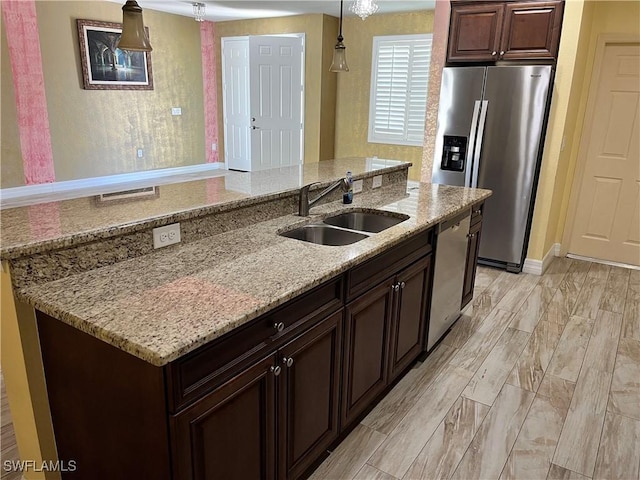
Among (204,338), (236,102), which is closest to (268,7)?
(236,102)

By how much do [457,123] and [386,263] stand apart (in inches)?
102

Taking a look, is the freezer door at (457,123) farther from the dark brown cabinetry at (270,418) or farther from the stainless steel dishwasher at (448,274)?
the dark brown cabinetry at (270,418)

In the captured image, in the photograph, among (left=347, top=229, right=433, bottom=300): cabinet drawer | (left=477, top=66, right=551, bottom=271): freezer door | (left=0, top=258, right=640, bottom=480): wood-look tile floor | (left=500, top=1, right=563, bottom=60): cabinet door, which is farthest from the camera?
(left=477, top=66, right=551, bottom=271): freezer door

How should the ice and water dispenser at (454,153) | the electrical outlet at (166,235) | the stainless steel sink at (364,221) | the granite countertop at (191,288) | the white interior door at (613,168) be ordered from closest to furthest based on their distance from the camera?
the granite countertop at (191,288) → the electrical outlet at (166,235) → the stainless steel sink at (364,221) → the white interior door at (613,168) → the ice and water dispenser at (454,153)

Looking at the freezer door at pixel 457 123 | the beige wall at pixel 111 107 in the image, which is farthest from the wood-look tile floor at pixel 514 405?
the beige wall at pixel 111 107

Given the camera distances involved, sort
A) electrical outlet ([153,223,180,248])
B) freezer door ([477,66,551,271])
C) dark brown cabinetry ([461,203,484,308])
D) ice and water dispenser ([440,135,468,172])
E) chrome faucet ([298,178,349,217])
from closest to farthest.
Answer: electrical outlet ([153,223,180,248]) < chrome faucet ([298,178,349,217]) < dark brown cabinetry ([461,203,484,308]) < freezer door ([477,66,551,271]) < ice and water dispenser ([440,135,468,172])

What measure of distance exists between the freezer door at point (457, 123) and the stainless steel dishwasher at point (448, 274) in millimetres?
1464

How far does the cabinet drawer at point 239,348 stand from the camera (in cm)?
120

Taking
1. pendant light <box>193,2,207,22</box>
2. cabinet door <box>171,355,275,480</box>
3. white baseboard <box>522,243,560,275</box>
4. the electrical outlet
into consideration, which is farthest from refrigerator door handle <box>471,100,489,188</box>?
pendant light <box>193,2,207,22</box>

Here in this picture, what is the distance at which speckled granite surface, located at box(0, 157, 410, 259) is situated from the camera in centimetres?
148

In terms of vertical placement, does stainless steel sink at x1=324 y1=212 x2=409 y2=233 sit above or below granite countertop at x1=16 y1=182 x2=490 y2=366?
below

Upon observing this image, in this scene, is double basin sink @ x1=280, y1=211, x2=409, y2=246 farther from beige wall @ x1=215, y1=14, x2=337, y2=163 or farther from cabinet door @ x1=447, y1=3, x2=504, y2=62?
beige wall @ x1=215, y1=14, x2=337, y2=163

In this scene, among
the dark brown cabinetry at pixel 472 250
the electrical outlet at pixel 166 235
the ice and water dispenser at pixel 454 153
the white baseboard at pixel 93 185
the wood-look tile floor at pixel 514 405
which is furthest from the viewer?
the white baseboard at pixel 93 185

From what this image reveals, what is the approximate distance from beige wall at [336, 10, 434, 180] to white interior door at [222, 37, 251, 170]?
1.86m
